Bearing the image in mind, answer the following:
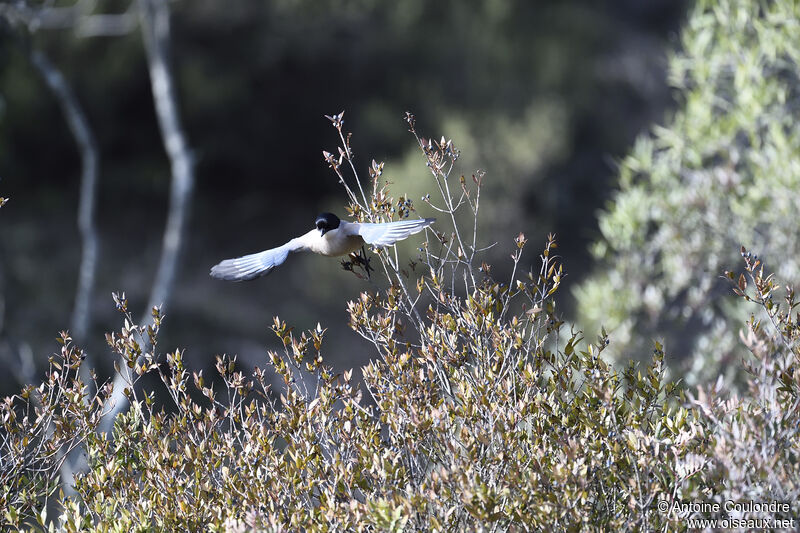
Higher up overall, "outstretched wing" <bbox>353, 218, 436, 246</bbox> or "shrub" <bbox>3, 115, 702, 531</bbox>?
"outstretched wing" <bbox>353, 218, 436, 246</bbox>

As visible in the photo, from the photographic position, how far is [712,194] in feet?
21.0

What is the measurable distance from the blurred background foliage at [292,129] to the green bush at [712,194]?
6.67m

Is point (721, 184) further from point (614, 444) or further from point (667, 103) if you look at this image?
point (667, 103)

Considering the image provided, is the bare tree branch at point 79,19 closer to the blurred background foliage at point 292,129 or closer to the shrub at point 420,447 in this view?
the blurred background foliage at point 292,129

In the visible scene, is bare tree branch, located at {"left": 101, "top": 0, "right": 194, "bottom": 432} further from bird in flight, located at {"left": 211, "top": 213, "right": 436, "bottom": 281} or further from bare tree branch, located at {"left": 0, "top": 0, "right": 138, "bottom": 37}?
bird in flight, located at {"left": 211, "top": 213, "right": 436, "bottom": 281}

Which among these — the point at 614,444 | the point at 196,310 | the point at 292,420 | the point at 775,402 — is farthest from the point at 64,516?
the point at 196,310

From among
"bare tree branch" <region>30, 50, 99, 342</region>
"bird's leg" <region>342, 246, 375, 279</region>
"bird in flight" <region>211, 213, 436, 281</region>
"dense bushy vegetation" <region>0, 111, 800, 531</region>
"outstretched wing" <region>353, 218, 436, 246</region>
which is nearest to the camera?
"dense bushy vegetation" <region>0, 111, 800, 531</region>

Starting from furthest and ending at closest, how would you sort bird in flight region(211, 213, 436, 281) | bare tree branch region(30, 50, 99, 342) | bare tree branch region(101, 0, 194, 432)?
bare tree branch region(101, 0, 194, 432) → bare tree branch region(30, 50, 99, 342) → bird in flight region(211, 213, 436, 281)

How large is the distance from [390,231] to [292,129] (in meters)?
14.2

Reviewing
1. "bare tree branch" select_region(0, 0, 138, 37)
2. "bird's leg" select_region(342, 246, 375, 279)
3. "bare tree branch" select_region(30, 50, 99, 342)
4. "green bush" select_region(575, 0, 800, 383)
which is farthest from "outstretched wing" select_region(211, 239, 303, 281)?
"bare tree branch" select_region(0, 0, 138, 37)

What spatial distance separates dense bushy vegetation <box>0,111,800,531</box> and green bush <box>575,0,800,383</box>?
3.59 m

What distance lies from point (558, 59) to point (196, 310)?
7506 millimetres

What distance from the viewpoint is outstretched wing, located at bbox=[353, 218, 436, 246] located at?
2670mm

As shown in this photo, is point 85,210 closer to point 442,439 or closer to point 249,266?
point 249,266
